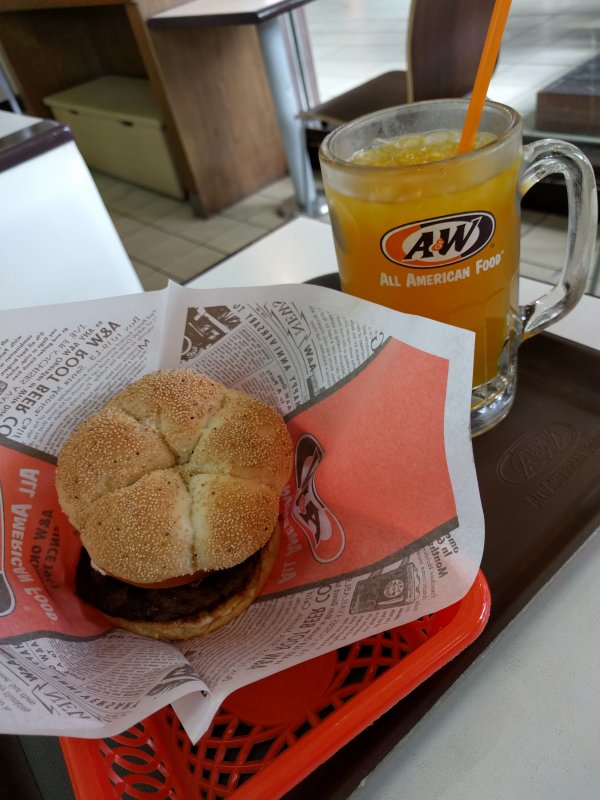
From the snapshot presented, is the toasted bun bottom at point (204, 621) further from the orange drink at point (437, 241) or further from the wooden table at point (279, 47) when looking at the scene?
the wooden table at point (279, 47)

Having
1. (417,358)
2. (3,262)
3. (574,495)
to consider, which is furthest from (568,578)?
(3,262)

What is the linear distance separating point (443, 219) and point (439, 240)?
2cm

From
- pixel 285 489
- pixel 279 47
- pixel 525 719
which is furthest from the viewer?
pixel 279 47

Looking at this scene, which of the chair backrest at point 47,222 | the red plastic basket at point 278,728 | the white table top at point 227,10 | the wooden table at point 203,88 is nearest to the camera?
the red plastic basket at point 278,728

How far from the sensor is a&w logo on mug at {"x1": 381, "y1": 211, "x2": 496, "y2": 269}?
0.56 metres

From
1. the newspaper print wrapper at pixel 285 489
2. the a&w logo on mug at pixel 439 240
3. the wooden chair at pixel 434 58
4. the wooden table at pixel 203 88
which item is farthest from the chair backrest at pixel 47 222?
the wooden table at pixel 203 88

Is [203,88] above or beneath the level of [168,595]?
beneath

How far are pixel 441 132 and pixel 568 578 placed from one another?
1.60 feet

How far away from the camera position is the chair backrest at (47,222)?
3.96 ft

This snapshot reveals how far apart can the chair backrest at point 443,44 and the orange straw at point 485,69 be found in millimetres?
1374

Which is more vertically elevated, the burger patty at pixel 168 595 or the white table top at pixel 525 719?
the burger patty at pixel 168 595

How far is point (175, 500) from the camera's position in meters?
0.59

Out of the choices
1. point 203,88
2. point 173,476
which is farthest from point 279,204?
point 173,476

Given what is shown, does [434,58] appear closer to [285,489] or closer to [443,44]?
[443,44]
